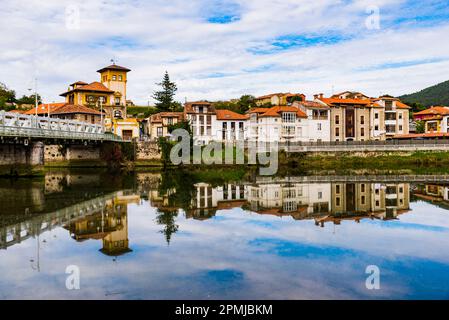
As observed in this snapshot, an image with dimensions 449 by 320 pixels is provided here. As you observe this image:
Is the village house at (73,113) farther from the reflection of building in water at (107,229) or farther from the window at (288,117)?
the reflection of building in water at (107,229)

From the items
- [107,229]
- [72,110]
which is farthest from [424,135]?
[107,229]

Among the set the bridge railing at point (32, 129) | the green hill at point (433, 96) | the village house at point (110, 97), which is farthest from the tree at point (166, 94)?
the green hill at point (433, 96)

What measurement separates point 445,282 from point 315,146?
60.2m

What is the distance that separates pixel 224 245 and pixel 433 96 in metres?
186

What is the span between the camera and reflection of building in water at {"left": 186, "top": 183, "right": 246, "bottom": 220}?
26.8 meters

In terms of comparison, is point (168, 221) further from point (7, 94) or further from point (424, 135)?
point (7, 94)

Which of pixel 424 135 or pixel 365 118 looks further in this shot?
pixel 365 118

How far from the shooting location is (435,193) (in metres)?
35.6

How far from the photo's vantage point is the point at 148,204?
1201 inches

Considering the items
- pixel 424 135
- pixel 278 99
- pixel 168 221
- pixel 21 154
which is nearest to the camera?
pixel 168 221

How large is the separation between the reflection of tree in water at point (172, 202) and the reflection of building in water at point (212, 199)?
61cm

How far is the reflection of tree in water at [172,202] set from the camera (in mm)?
22250
